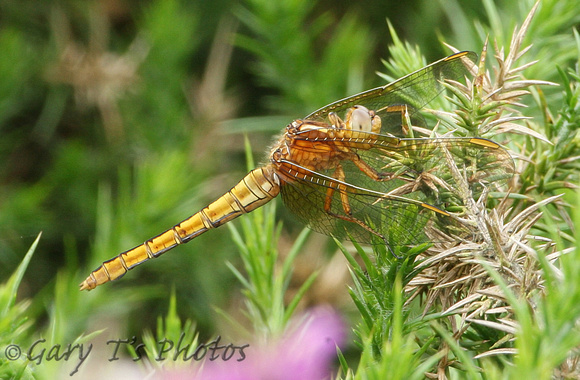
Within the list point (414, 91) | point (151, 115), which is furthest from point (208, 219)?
point (151, 115)

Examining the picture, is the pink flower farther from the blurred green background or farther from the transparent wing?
the blurred green background

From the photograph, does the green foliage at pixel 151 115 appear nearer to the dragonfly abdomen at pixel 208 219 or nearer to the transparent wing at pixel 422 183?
the dragonfly abdomen at pixel 208 219

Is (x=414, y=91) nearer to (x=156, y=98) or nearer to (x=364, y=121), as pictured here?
(x=364, y=121)

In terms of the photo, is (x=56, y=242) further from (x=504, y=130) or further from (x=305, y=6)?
(x=504, y=130)

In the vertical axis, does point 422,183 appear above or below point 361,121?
below

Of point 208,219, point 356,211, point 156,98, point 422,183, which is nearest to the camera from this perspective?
point 422,183
